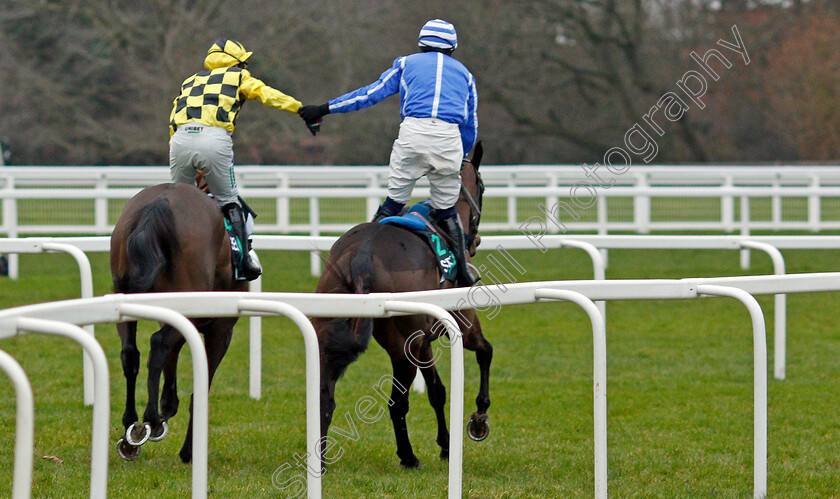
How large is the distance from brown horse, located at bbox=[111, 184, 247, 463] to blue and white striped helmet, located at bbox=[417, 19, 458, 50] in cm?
119

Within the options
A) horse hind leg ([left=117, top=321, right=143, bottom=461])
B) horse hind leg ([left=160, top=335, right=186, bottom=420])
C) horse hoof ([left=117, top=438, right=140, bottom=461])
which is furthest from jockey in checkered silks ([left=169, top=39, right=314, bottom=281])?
horse hoof ([left=117, top=438, right=140, bottom=461])

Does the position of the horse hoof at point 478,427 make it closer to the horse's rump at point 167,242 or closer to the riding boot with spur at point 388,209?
the riding boot with spur at point 388,209

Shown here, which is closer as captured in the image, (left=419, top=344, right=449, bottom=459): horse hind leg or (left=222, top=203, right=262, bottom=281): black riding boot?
(left=419, top=344, right=449, bottom=459): horse hind leg

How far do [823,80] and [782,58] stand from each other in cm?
252

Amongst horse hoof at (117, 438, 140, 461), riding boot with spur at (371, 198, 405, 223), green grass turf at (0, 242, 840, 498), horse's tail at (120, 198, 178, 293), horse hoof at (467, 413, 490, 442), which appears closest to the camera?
horse hoof at (117, 438, 140, 461)

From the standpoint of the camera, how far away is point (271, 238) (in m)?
5.66

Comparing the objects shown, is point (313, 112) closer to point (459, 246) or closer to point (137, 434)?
point (459, 246)

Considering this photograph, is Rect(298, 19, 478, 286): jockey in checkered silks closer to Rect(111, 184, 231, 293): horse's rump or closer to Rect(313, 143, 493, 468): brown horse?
Rect(313, 143, 493, 468): brown horse

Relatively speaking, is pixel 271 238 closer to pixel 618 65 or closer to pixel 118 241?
pixel 118 241

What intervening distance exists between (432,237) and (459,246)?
209 mm

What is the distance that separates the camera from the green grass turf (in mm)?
4160

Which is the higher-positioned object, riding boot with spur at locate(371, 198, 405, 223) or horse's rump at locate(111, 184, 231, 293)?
riding boot with spur at locate(371, 198, 405, 223)

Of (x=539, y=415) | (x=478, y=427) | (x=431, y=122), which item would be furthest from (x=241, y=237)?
(x=539, y=415)

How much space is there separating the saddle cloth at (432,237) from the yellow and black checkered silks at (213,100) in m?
0.97
